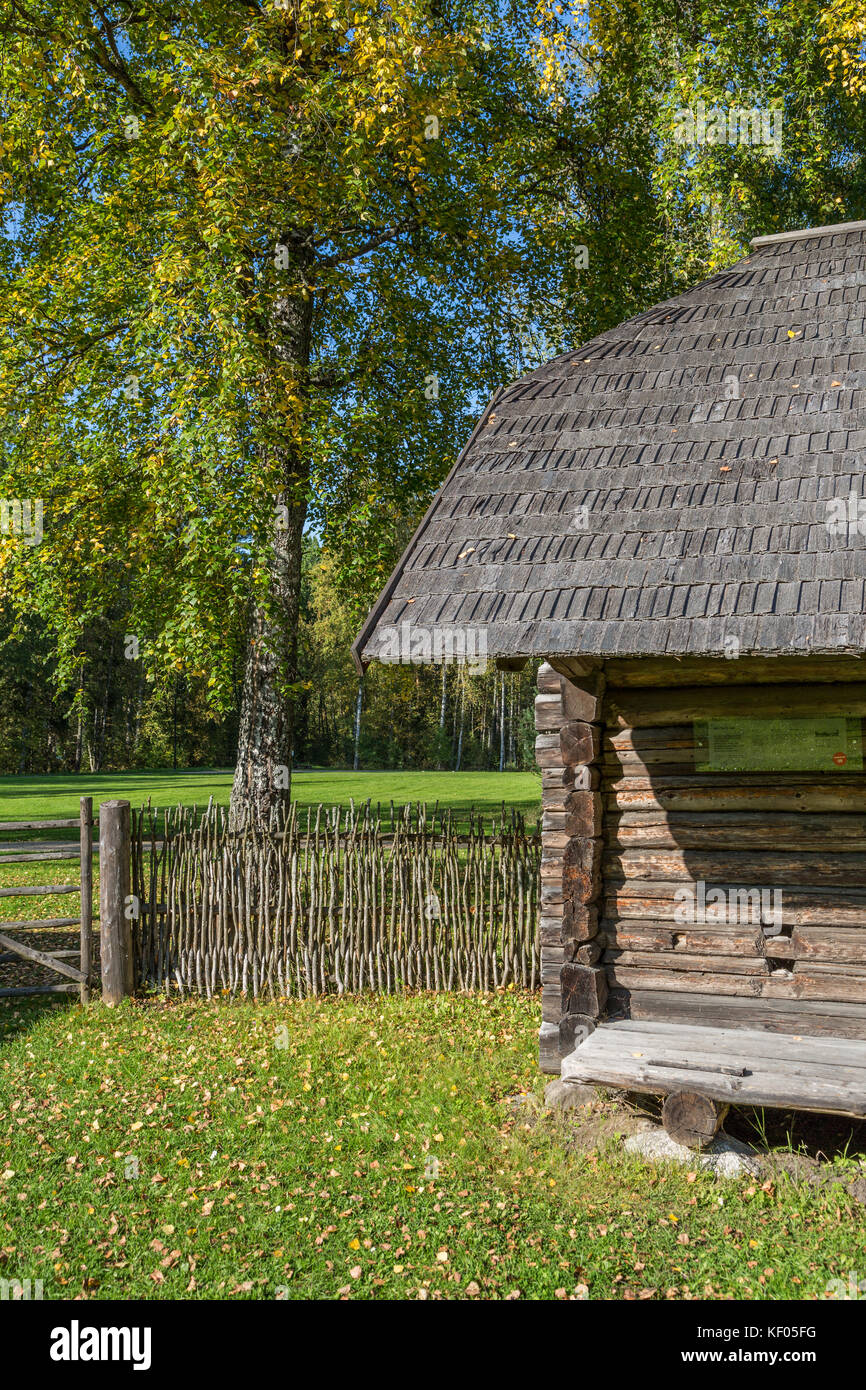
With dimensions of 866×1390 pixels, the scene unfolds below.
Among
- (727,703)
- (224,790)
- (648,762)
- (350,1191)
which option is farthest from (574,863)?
(224,790)

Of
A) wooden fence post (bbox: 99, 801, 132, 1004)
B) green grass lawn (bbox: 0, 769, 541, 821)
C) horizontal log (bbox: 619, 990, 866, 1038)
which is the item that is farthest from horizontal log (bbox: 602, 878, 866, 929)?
green grass lawn (bbox: 0, 769, 541, 821)

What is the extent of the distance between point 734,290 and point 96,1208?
716 cm

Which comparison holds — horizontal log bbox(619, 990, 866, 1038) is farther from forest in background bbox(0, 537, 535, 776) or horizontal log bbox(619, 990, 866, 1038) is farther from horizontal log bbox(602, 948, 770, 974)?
→ forest in background bbox(0, 537, 535, 776)

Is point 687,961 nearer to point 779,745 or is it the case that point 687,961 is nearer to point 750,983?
point 750,983

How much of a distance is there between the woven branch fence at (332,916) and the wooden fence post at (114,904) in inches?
7.4

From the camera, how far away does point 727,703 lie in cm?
571

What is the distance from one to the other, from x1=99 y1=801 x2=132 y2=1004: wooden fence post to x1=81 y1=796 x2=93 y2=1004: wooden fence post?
A: 0.39 feet

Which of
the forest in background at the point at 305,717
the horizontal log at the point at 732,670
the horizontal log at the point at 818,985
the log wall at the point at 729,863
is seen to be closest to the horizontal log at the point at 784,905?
the log wall at the point at 729,863

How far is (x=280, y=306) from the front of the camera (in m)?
11.2

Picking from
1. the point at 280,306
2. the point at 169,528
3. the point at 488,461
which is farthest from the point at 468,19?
the point at 488,461

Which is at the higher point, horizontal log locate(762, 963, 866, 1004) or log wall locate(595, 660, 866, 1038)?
log wall locate(595, 660, 866, 1038)

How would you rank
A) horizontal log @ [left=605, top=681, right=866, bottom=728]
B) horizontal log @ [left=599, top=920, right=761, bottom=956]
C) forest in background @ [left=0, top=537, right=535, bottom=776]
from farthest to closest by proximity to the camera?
forest in background @ [left=0, top=537, right=535, bottom=776]
horizontal log @ [left=599, top=920, right=761, bottom=956]
horizontal log @ [left=605, top=681, right=866, bottom=728]

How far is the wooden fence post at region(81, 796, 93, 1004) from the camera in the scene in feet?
26.5

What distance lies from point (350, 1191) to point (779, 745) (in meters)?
3.44
